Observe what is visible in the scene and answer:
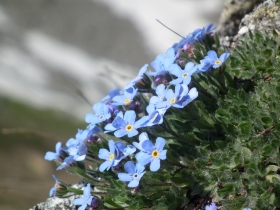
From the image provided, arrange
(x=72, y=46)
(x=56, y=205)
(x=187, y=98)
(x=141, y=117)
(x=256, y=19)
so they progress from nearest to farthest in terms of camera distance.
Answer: (x=187, y=98), (x=141, y=117), (x=56, y=205), (x=256, y=19), (x=72, y=46)

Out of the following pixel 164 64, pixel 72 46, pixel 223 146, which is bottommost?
pixel 223 146

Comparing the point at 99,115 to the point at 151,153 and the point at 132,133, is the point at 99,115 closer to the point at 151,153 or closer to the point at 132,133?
the point at 132,133

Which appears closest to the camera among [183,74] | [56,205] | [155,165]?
[155,165]

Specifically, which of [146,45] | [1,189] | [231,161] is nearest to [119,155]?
[231,161]

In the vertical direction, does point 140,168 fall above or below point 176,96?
below

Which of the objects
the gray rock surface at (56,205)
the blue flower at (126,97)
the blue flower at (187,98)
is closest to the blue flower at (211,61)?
the blue flower at (187,98)

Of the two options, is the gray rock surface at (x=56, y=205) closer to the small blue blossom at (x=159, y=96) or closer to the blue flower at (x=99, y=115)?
the blue flower at (x=99, y=115)

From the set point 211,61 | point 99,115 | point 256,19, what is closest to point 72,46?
point 256,19
